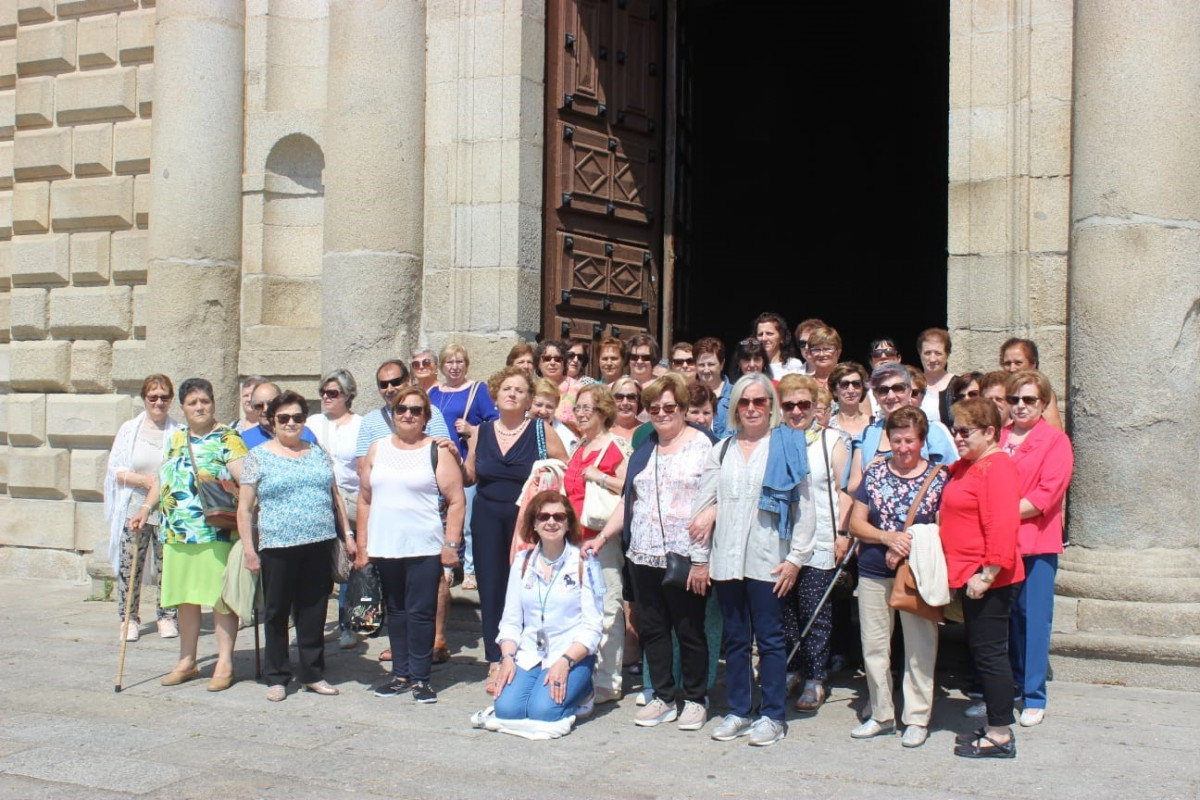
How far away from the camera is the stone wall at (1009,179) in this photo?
7.69 metres

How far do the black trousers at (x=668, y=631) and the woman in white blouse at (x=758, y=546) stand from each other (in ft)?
0.55

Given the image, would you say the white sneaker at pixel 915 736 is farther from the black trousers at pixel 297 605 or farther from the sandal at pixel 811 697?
the black trousers at pixel 297 605

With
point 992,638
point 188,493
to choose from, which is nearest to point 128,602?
point 188,493

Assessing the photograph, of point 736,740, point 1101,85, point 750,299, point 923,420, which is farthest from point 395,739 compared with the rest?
point 750,299

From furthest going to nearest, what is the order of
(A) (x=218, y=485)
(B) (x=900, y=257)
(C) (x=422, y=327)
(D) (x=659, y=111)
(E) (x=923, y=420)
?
(B) (x=900, y=257), (D) (x=659, y=111), (C) (x=422, y=327), (A) (x=218, y=485), (E) (x=923, y=420)

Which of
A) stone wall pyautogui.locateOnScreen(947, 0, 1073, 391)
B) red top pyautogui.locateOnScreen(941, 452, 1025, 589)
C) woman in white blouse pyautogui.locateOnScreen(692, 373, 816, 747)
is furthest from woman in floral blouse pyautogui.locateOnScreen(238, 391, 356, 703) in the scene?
stone wall pyautogui.locateOnScreen(947, 0, 1073, 391)

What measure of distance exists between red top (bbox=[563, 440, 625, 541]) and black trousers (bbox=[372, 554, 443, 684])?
729mm

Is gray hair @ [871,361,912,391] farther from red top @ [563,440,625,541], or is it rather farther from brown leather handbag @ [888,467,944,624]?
red top @ [563,440,625,541]

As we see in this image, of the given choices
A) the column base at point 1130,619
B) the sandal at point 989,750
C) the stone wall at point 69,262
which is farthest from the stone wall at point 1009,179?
the stone wall at point 69,262

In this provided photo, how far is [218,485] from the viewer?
6.91 meters

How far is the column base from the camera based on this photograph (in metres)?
6.68

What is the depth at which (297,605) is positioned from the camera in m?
6.77

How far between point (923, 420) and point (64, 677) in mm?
4670

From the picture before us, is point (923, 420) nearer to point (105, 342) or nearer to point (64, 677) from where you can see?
point (64, 677)
